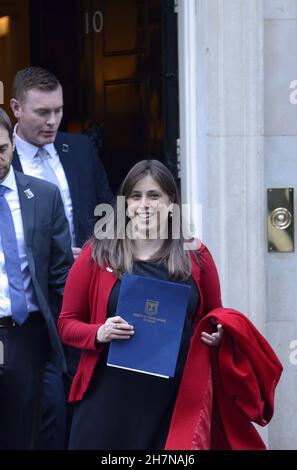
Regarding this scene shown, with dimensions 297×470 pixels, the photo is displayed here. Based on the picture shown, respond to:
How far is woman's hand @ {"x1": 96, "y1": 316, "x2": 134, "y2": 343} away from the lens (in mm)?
4141

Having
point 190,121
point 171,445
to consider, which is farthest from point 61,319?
point 190,121

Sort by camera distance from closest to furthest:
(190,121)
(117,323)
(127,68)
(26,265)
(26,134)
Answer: (117,323)
(26,265)
(26,134)
(190,121)
(127,68)

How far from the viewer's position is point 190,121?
5.88 meters

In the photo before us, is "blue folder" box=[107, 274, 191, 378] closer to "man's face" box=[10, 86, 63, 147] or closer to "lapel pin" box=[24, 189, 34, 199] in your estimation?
"lapel pin" box=[24, 189, 34, 199]

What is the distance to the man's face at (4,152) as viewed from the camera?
4641mm

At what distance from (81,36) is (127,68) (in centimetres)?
75

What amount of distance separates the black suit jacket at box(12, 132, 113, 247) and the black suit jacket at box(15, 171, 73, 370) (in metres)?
0.61

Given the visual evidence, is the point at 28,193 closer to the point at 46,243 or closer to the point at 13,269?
the point at 46,243

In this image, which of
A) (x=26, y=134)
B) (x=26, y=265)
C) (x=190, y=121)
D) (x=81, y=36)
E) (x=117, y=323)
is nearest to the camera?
(x=117, y=323)

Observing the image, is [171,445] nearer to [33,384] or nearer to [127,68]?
[33,384]

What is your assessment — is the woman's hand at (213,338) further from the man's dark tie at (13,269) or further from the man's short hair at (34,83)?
the man's short hair at (34,83)

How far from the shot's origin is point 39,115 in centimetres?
548
